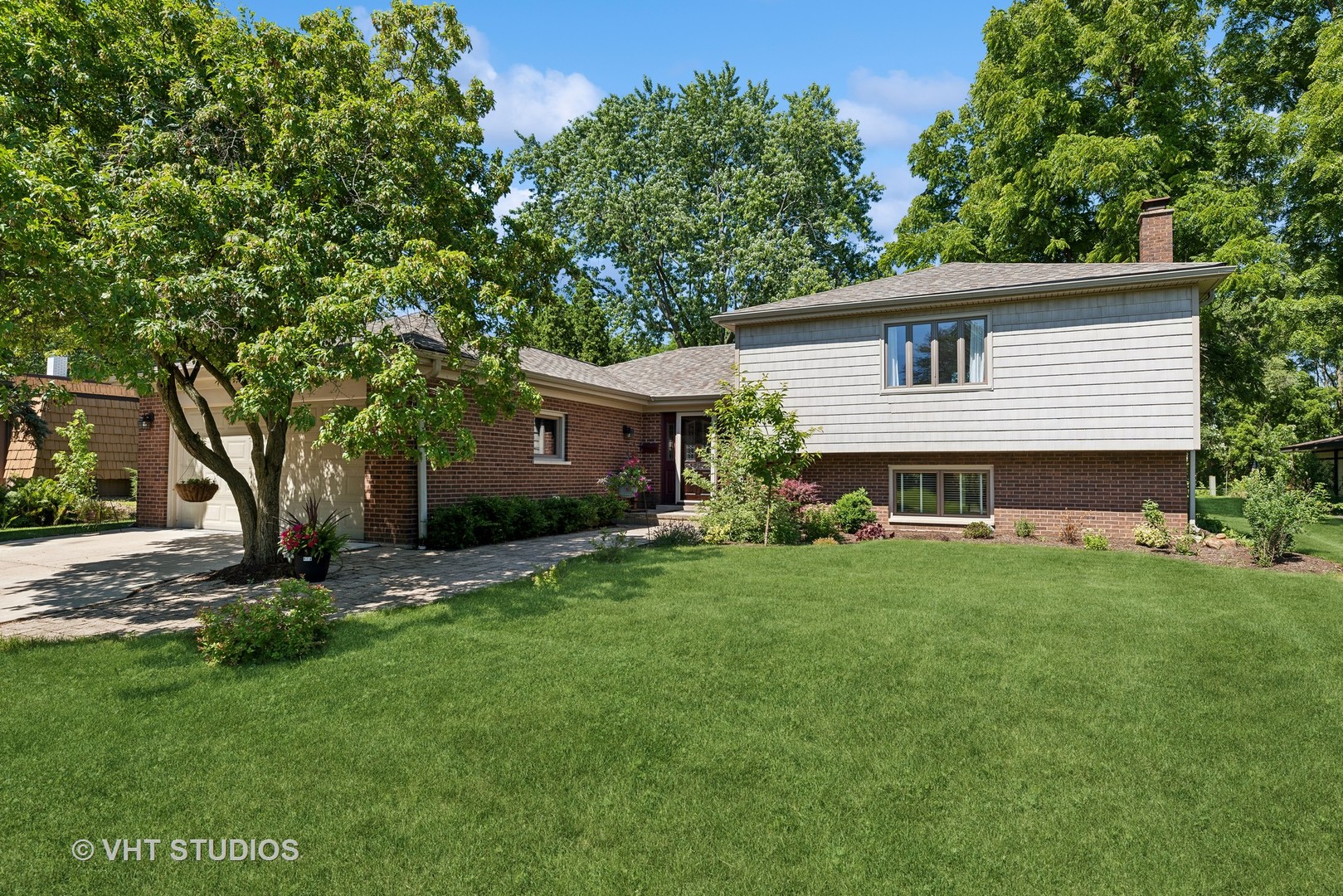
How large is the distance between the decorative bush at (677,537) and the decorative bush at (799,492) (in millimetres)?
1796

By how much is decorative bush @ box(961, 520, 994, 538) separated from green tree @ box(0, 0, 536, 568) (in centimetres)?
821

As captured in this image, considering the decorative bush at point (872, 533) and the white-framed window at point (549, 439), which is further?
the white-framed window at point (549, 439)

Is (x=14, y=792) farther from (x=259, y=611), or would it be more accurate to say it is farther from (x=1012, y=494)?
(x=1012, y=494)

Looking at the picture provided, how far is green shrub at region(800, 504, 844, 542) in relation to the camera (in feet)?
40.0

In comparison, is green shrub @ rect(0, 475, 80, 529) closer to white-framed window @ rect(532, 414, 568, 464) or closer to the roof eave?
white-framed window @ rect(532, 414, 568, 464)

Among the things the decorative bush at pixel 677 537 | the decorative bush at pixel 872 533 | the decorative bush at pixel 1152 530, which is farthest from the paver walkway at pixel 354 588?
the decorative bush at pixel 1152 530

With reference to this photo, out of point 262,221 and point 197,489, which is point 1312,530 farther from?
point 197,489

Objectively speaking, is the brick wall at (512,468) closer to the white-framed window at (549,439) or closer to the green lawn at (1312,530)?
the white-framed window at (549,439)

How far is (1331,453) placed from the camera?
26.8 meters

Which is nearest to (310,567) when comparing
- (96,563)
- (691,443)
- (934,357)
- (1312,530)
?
(96,563)

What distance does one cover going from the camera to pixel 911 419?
12648 millimetres

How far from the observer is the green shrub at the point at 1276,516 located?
9.41m

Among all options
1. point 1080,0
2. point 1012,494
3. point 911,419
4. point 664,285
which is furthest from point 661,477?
point 1080,0

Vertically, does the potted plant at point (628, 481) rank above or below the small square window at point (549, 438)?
below
